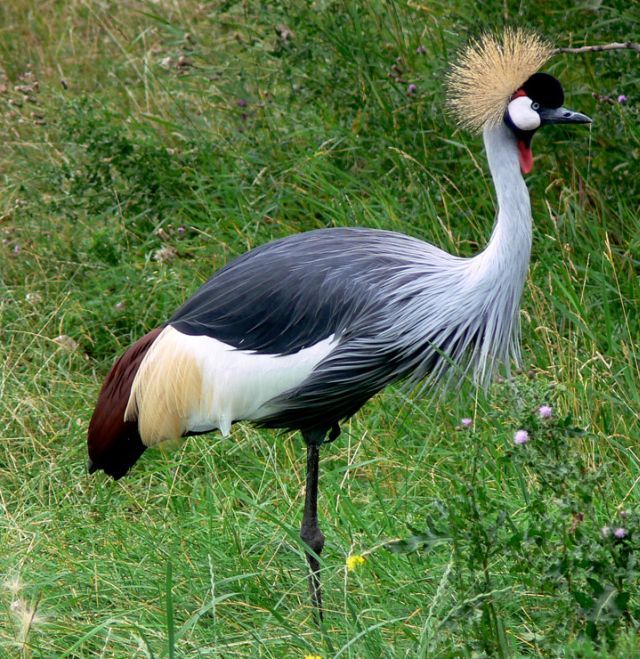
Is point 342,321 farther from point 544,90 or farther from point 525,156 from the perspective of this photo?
point 544,90

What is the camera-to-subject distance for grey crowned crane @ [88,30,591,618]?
2.43m

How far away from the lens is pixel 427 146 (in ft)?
11.6

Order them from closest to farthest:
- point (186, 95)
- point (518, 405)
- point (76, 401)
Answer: point (518, 405)
point (76, 401)
point (186, 95)

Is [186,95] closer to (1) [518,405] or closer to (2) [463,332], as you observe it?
(2) [463,332]

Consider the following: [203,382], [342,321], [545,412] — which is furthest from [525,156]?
[545,412]

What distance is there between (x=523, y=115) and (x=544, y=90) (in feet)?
0.27

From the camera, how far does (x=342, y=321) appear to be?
8.13 ft

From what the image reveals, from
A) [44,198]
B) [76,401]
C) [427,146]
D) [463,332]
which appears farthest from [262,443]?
[44,198]

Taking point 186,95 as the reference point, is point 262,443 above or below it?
below

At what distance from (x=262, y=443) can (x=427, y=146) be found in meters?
1.07

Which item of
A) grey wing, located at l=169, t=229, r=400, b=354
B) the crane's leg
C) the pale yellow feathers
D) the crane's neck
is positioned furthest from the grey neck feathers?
the pale yellow feathers

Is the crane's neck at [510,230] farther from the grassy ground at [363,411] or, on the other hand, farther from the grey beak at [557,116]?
the grassy ground at [363,411]

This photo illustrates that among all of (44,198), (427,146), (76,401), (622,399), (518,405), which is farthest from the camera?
(44,198)

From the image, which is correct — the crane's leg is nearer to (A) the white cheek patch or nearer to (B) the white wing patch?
(B) the white wing patch
